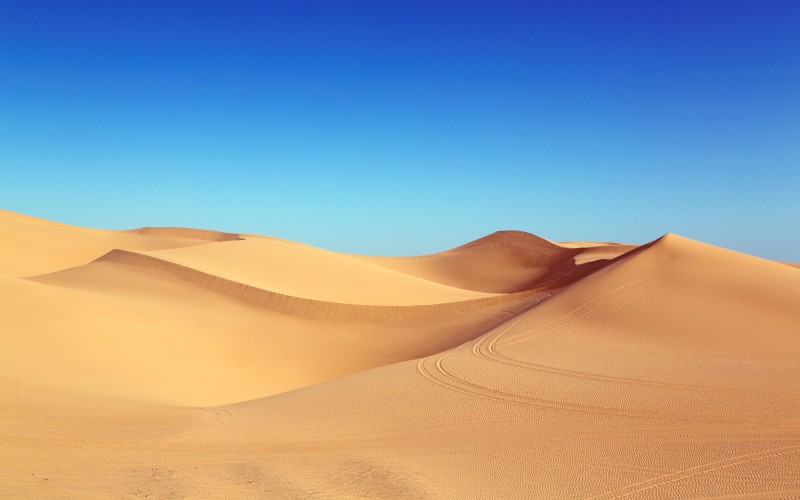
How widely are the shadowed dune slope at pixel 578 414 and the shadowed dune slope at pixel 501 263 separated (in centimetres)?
2620

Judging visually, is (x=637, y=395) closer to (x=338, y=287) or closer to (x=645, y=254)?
(x=645, y=254)

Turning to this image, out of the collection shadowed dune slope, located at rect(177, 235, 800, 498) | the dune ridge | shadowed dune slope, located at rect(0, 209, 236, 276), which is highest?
shadowed dune slope, located at rect(0, 209, 236, 276)

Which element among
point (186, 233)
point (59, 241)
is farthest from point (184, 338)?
point (186, 233)

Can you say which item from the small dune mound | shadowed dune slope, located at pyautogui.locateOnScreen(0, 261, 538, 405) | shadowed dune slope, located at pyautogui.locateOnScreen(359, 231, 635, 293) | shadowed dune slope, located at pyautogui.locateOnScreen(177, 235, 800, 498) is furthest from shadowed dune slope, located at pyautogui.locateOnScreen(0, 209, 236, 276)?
shadowed dune slope, located at pyautogui.locateOnScreen(177, 235, 800, 498)

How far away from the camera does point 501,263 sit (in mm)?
49594

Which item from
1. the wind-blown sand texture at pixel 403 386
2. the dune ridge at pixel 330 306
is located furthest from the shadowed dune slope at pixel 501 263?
the dune ridge at pixel 330 306

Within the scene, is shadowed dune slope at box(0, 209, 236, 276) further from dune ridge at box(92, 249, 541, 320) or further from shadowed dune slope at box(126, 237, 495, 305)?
dune ridge at box(92, 249, 541, 320)

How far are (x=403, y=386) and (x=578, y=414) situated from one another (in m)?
3.61

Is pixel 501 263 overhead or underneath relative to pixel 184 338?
overhead

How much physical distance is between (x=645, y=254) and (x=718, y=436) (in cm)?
1449

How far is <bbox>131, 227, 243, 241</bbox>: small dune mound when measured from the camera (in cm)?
5801

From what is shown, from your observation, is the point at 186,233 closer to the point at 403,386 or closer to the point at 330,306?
the point at 330,306

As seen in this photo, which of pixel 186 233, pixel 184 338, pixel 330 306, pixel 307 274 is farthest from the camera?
pixel 186 233

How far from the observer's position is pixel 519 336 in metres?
16.2
